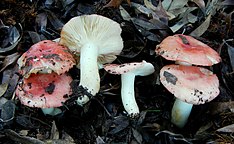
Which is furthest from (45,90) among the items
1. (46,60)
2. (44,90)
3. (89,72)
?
(89,72)

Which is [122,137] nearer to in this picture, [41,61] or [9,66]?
[41,61]

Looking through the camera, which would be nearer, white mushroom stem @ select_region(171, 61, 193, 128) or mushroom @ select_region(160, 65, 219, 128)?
mushroom @ select_region(160, 65, 219, 128)

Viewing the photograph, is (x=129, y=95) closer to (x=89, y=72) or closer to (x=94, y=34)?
(x=89, y=72)

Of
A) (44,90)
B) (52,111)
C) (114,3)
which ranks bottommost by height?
(52,111)

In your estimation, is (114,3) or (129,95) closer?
(129,95)

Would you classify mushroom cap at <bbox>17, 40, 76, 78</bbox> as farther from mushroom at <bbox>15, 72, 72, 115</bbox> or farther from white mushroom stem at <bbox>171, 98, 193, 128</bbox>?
white mushroom stem at <bbox>171, 98, 193, 128</bbox>

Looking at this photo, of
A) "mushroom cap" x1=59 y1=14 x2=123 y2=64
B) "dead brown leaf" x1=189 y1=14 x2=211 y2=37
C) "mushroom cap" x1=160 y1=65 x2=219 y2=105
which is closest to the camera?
"mushroom cap" x1=160 y1=65 x2=219 y2=105

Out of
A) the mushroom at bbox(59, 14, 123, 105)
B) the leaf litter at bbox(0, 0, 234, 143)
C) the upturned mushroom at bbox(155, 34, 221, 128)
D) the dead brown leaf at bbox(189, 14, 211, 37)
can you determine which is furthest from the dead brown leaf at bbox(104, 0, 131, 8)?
the upturned mushroom at bbox(155, 34, 221, 128)
